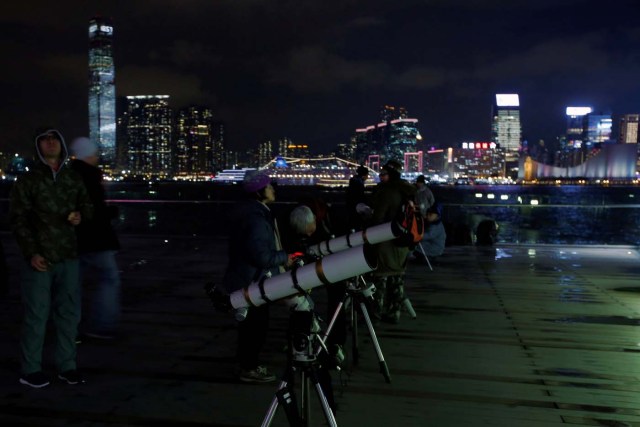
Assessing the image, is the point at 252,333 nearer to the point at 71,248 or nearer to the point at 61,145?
the point at 71,248

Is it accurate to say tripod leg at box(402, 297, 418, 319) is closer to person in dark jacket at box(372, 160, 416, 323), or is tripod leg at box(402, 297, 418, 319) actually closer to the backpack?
person in dark jacket at box(372, 160, 416, 323)

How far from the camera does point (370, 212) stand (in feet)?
23.6

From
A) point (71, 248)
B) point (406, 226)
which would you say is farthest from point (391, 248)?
point (71, 248)

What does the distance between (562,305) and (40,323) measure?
21.5 feet

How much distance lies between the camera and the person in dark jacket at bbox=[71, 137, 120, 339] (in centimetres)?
643

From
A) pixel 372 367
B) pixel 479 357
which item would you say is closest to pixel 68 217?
pixel 372 367

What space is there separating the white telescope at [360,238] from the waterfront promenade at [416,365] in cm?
117

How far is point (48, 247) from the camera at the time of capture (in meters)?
5.08

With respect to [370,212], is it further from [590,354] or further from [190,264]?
[190,264]

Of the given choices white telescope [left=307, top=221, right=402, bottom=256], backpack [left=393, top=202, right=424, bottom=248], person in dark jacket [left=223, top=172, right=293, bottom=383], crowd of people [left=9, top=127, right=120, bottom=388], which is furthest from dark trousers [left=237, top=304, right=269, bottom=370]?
backpack [left=393, top=202, right=424, bottom=248]

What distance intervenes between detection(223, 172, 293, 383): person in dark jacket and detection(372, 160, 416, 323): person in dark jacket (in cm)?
199

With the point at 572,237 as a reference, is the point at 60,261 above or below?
above

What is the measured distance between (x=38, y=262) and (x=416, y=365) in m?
3.41

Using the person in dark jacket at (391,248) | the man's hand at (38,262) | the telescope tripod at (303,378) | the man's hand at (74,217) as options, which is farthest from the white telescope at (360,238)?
the man's hand at (38,262)
